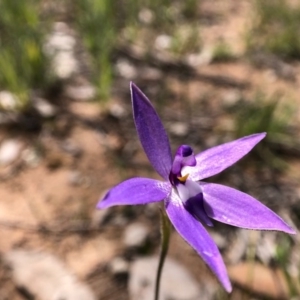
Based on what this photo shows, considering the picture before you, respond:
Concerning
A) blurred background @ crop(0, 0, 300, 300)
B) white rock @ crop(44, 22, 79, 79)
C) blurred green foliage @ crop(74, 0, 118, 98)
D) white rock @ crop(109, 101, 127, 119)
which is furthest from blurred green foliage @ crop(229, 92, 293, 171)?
white rock @ crop(44, 22, 79, 79)

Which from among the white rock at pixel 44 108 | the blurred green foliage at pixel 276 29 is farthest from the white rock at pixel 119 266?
the blurred green foliage at pixel 276 29

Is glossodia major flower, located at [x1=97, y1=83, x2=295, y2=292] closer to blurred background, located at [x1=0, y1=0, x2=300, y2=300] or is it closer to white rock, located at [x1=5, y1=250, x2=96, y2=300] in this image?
blurred background, located at [x1=0, y1=0, x2=300, y2=300]

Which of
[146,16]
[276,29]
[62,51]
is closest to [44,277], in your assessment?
[62,51]

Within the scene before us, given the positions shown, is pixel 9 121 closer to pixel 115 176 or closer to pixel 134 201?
pixel 115 176

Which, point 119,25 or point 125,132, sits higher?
point 119,25

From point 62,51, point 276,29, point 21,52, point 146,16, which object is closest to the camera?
point 21,52

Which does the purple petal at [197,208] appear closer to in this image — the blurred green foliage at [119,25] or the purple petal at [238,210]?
the purple petal at [238,210]

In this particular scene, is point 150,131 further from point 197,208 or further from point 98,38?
point 98,38
